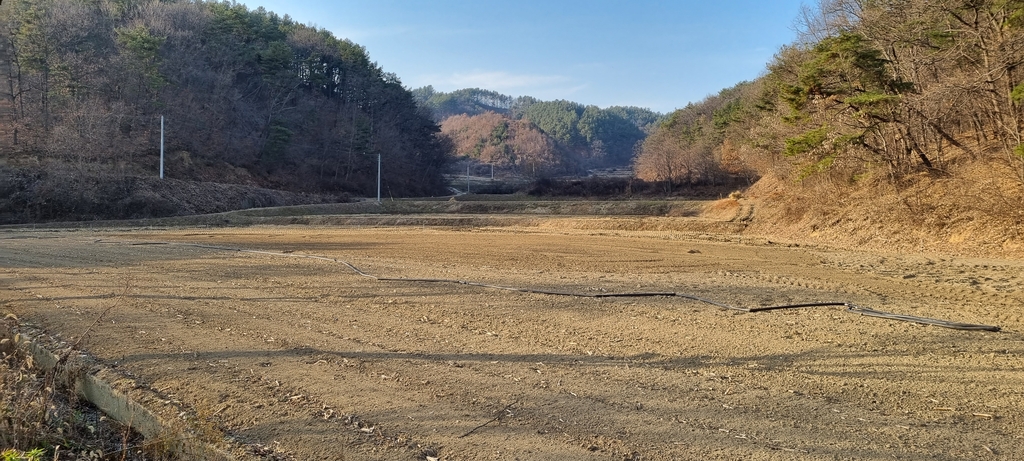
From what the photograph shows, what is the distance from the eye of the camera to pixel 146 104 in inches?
1971

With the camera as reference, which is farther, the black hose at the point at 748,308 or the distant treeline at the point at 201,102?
the distant treeline at the point at 201,102

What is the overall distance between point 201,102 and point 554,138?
10238 cm

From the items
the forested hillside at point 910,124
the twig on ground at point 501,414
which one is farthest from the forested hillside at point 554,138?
the twig on ground at point 501,414

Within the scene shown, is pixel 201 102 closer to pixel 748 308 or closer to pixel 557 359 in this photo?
pixel 748 308

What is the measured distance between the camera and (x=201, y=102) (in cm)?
5656

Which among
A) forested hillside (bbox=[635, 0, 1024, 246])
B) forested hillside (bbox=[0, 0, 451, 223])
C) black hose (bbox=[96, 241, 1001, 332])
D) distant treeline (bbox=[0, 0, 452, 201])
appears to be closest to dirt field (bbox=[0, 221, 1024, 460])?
black hose (bbox=[96, 241, 1001, 332])

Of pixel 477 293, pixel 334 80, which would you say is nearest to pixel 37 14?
pixel 334 80

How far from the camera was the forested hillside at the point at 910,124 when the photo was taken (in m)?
16.6

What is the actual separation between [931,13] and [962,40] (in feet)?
3.75

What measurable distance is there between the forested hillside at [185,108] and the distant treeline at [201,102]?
0.44ft

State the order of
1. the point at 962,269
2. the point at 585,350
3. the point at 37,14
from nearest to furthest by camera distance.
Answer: the point at 585,350
the point at 962,269
the point at 37,14

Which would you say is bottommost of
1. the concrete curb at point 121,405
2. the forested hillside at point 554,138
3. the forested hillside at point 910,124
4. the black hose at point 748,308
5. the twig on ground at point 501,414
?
the concrete curb at point 121,405

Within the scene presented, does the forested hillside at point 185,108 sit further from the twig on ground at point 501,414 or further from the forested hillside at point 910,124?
the twig on ground at point 501,414

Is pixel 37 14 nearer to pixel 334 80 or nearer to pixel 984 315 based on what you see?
pixel 334 80
